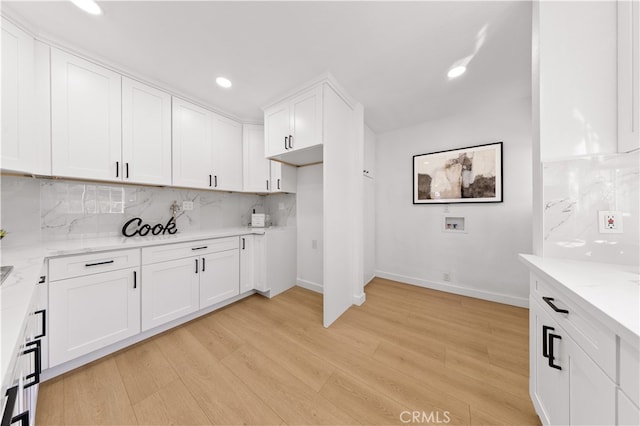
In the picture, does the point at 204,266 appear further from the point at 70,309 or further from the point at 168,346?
the point at 70,309

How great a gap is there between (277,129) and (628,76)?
244 centimetres

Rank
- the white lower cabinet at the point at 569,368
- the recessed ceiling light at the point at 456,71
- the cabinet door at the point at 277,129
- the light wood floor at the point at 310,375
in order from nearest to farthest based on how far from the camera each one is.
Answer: the white lower cabinet at the point at 569,368 → the light wood floor at the point at 310,375 → the recessed ceiling light at the point at 456,71 → the cabinet door at the point at 277,129

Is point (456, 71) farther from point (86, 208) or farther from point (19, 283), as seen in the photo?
point (86, 208)

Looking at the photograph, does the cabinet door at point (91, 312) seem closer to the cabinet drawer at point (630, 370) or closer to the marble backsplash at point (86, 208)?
the marble backsplash at point (86, 208)

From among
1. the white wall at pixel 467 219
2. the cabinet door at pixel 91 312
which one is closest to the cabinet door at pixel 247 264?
the cabinet door at pixel 91 312

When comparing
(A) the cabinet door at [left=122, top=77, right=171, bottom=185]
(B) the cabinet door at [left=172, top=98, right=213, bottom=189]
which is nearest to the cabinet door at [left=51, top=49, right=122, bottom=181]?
(A) the cabinet door at [left=122, top=77, right=171, bottom=185]

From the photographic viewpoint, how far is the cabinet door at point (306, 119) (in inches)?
79.7

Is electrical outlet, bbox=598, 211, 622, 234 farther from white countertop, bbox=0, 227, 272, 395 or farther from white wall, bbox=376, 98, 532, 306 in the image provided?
white countertop, bbox=0, 227, 272, 395

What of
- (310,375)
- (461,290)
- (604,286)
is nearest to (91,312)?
(310,375)

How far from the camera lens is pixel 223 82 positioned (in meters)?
2.05

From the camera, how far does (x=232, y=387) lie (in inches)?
53.1

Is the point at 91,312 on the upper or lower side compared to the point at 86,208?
lower

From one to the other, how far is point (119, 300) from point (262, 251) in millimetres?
1342

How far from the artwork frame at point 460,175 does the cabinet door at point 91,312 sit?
134 inches
